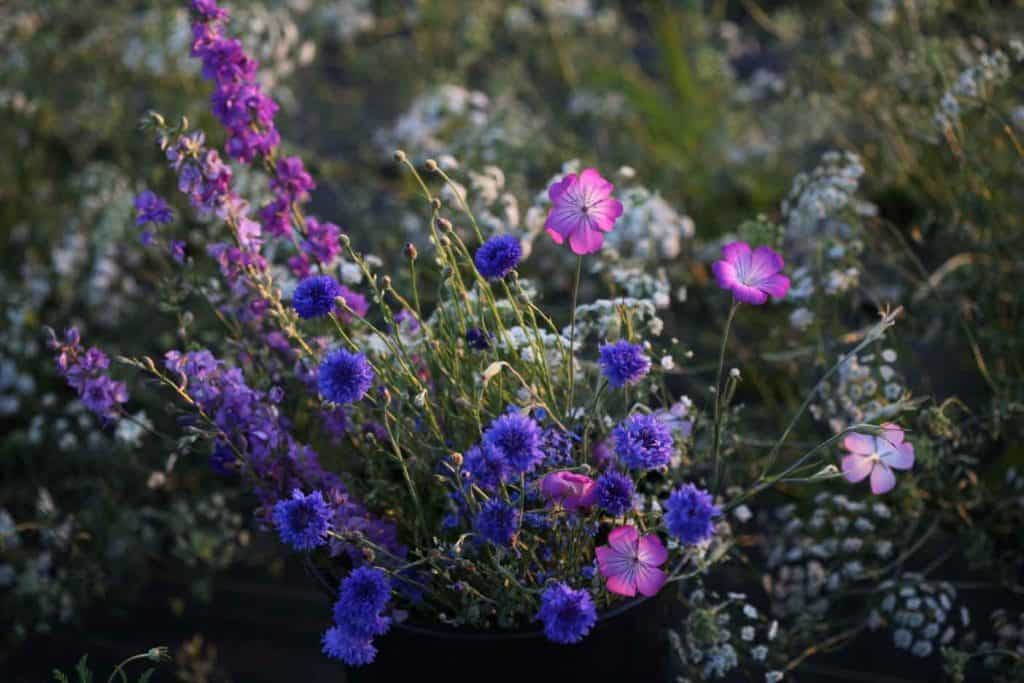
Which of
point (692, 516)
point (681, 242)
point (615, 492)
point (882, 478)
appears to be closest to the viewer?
point (692, 516)

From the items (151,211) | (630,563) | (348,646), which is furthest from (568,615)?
(151,211)

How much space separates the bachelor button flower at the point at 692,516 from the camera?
45.5 inches

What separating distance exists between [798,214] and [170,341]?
1.28m

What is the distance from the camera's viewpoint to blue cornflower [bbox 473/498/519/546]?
1249mm

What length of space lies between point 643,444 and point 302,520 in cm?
37

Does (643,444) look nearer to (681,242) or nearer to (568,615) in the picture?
(568,615)

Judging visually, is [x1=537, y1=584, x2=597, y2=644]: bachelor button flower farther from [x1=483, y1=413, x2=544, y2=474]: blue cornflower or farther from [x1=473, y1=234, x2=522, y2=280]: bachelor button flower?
[x1=473, y1=234, x2=522, y2=280]: bachelor button flower


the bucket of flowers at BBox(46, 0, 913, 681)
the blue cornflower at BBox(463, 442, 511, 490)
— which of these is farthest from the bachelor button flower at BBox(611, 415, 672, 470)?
the blue cornflower at BBox(463, 442, 511, 490)

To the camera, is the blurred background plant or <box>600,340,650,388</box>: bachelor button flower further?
the blurred background plant

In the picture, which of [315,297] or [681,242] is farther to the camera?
[681,242]

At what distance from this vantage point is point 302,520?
1.25 metres

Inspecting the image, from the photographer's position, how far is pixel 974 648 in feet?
5.84

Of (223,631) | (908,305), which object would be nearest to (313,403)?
(223,631)

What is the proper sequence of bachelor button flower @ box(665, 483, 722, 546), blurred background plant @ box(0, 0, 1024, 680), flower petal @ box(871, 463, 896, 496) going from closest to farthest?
bachelor button flower @ box(665, 483, 722, 546) → flower petal @ box(871, 463, 896, 496) → blurred background plant @ box(0, 0, 1024, 680)
